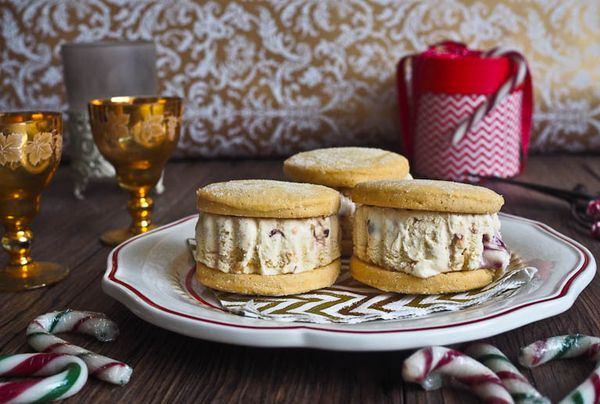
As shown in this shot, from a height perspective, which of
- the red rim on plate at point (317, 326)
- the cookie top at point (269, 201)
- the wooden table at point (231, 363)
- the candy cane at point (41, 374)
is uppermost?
the cookie top at point (269, 201)

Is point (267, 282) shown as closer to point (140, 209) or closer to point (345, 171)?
point (345, 171)

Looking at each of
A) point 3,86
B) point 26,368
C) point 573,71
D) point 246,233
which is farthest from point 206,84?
point 26,368

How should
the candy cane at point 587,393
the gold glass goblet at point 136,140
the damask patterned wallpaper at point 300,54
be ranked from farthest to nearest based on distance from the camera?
the damask patterned wallpaper at point 300,54, the gold glass goblet at point 136,140, the candy cane at point 587,393

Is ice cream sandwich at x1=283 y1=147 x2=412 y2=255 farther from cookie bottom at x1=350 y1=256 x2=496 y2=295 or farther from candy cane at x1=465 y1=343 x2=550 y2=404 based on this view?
candy cane at x1=465 y1=343 x2=550 y2=404

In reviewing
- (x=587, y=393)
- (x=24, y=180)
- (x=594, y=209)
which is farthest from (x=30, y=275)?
(x=594, y=209)

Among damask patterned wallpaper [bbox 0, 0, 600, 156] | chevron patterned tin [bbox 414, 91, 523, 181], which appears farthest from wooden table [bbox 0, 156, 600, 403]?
damask patterned wallpaper [bbox 0, 0, 600, 156]

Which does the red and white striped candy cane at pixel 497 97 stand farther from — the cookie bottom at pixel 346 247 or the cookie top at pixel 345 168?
the cookie bottom at pixel 346 247

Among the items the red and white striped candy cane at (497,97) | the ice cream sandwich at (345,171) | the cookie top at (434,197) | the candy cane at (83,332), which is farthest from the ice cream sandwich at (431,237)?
the red and white striped candy cane at (497,97)
